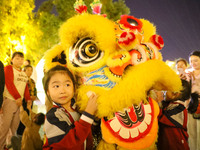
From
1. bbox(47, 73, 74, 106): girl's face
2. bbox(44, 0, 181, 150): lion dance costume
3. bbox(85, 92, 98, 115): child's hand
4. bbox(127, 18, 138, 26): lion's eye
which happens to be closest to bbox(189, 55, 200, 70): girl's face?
bbox(44, 0, 181, 150): lion dance costume

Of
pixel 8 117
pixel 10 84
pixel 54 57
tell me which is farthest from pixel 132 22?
pixel 8 117

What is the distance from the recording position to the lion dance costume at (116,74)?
1112mm

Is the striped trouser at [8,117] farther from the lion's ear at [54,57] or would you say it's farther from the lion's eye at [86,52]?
the lion's eye at [86,52]

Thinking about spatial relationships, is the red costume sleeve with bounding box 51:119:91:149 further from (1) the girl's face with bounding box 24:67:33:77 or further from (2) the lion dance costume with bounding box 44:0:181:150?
(1) the girl's face with bounding box 24:67:33:77

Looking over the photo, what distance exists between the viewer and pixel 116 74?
1.16m

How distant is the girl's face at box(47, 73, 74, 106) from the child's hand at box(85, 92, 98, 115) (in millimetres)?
142

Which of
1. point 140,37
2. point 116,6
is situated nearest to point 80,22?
point 140,37

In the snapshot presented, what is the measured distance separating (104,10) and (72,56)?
31.4 ft

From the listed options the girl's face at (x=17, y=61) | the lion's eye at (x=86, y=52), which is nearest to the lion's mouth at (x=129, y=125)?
the lion's eye at (x=86, y=52)

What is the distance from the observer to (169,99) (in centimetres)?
146

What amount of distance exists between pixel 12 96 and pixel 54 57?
5.66ft

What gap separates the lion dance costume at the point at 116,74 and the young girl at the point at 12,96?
1.83 m

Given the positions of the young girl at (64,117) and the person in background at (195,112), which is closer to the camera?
the young girl at (64,117)

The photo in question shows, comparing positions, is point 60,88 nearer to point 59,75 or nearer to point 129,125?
point 59,75
